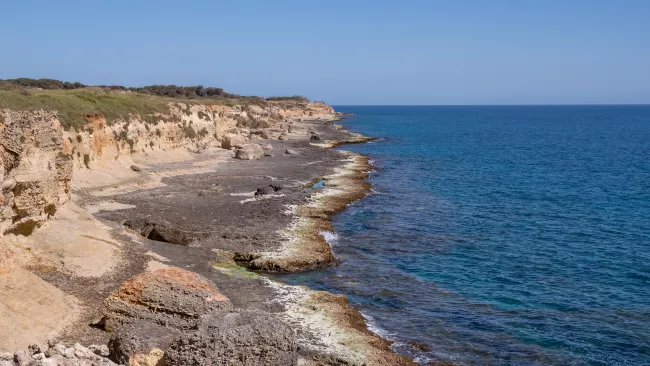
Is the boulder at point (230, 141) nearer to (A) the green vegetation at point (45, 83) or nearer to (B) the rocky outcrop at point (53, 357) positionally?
(A) the green vegetation at point (45, 83)

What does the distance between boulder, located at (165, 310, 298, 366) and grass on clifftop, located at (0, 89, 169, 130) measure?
2557 cm

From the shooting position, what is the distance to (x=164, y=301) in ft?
51.3

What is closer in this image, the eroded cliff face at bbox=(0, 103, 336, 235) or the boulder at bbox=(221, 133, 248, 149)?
the eroded cliff face at bbox=(0, 103, 336, 235)

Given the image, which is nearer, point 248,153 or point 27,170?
point 27,170

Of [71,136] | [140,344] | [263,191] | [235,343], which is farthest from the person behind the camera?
[263,191]

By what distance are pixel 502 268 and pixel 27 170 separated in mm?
21268

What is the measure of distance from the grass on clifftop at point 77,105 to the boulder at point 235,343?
25.6 meters

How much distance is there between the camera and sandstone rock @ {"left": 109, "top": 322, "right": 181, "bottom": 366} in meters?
13.1

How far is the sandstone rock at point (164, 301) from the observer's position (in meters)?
15.3

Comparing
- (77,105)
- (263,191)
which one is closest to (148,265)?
(263,191)

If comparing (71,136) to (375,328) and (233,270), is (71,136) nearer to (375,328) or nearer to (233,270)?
(233,270)

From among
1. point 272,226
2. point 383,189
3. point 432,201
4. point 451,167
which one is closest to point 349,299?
point 272,226

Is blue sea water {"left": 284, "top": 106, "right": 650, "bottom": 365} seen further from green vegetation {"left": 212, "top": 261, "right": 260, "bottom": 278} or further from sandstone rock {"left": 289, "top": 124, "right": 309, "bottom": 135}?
sandstone rock {"left": 289, "top": 124, "right": 309, "bottom": 135}

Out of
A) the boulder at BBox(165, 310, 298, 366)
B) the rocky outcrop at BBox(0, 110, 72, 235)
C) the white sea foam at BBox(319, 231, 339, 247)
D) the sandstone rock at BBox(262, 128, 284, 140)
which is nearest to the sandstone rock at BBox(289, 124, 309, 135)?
the sandstone rock at BBox(262, 128, 284, 140)
